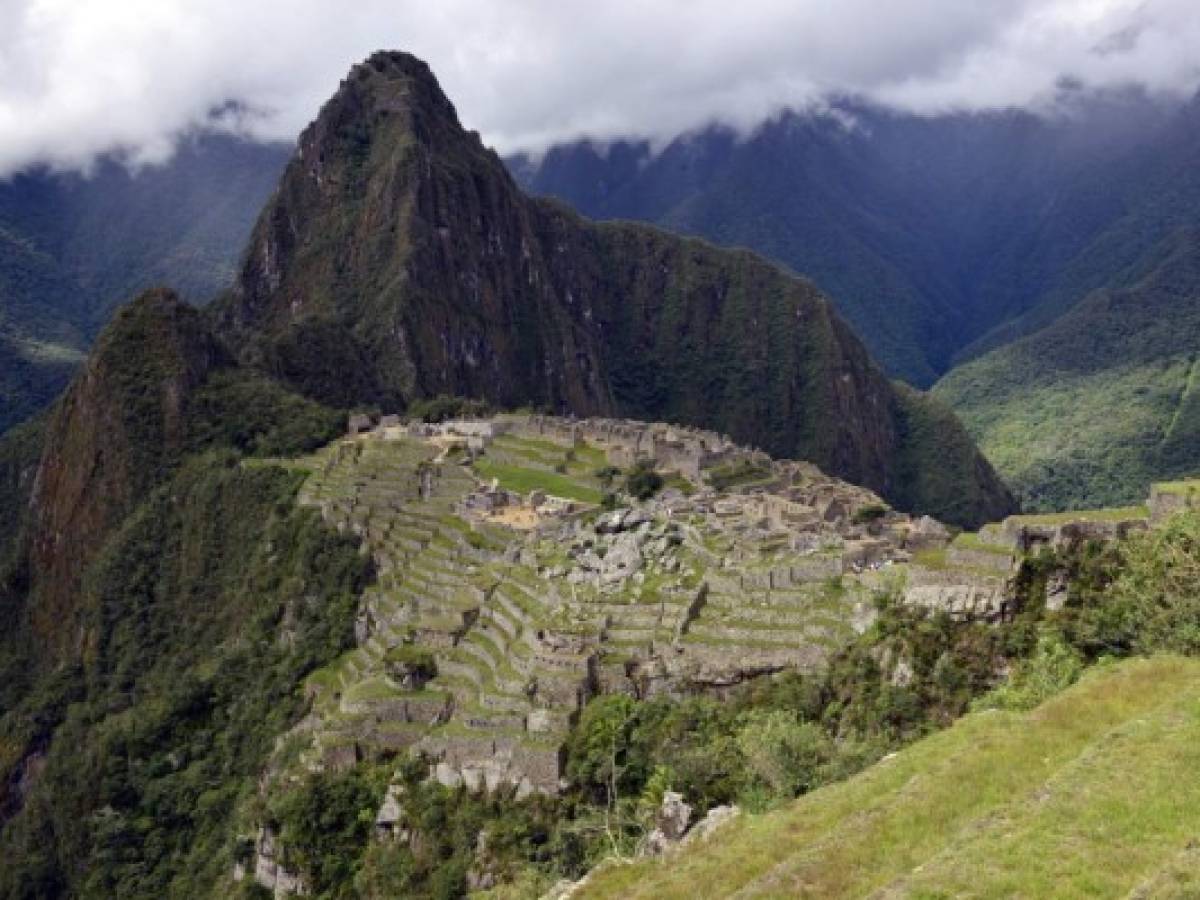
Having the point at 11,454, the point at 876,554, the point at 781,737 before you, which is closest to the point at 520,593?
the point at 876,554

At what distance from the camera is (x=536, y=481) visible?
73062mm

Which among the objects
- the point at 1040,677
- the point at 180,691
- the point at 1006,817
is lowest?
the point at 180,691

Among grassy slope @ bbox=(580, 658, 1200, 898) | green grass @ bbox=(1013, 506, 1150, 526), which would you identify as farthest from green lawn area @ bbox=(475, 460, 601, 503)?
grassy slope @ bbox=(580, 658, 1200, 898)

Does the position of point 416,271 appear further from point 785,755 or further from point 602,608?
point 785,755

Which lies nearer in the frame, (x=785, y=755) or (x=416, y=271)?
(x=785, y=755)

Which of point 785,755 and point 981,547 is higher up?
point 981,547

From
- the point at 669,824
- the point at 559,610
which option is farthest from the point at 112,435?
the point at 669,824

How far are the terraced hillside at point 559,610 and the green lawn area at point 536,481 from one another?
366 cm

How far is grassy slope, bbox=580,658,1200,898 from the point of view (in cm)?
1471

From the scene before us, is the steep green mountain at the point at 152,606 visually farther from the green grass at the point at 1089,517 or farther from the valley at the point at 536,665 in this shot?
the green grass at the point at 1089,517

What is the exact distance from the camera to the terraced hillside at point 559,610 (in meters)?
34.6

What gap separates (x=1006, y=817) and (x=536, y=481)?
57.6 m

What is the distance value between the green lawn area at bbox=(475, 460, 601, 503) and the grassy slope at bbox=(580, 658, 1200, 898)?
1794 inches

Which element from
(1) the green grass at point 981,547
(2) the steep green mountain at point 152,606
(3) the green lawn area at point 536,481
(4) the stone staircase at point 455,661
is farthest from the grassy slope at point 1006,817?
(3) the green lawn area at point 536,481
